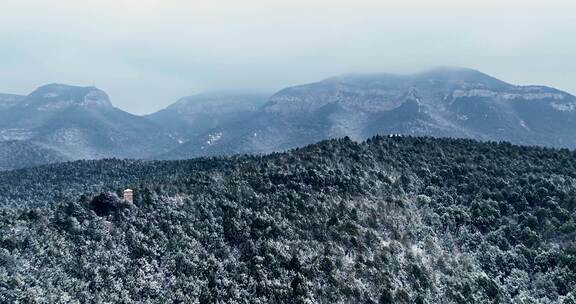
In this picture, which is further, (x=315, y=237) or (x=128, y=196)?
(x=315, y=237)

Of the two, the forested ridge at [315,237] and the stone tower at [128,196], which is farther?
the stone tower at [128,196]

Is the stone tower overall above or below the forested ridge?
above

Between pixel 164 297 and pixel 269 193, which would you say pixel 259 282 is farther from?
pixel 269 193

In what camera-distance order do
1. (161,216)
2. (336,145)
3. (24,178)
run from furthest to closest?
1. (24,178)
2. (336,145)
3. (161,216)

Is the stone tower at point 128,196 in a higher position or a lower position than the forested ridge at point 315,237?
higher

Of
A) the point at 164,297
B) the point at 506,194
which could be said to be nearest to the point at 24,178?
the point at 164,297

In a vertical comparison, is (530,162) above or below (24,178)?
above

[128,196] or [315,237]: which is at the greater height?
[128,196]

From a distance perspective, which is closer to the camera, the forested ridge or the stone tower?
the forested ridge
